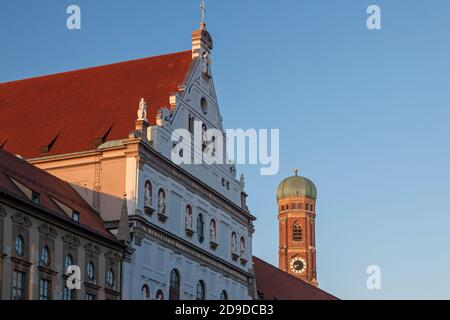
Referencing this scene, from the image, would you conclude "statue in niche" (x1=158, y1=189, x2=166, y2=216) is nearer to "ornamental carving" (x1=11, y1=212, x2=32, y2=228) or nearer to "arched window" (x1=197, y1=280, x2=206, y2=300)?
"arched window" (x1=197, y1=280, x2=206, y2=300)

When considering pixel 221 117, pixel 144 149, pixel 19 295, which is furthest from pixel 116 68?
pixel 19 295

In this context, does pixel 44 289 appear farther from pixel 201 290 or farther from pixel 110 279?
Result: pixel 201 290

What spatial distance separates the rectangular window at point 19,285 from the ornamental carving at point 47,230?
9.20 feet

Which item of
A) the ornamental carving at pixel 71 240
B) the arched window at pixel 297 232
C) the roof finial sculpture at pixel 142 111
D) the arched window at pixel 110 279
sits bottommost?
the arched window at pixel 110 279

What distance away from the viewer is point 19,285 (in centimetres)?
4944

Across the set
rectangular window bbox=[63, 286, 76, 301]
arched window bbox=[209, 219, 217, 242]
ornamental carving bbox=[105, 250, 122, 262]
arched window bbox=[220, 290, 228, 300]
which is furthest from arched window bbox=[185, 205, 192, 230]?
rectangular window bbox=[63, 286, 76, 301]

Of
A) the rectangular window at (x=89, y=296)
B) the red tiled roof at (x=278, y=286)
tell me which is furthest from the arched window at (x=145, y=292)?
the red tiled roof at (x=278, y=286)

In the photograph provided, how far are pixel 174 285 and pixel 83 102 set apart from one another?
15.1 m

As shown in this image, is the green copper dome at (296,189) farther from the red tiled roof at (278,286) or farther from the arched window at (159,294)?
the arched window at (159,294)

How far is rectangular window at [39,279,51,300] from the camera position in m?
51.0

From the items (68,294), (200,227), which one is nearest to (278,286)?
(200,227)

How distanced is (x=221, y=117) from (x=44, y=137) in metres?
14.2

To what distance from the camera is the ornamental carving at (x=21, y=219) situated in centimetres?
4941

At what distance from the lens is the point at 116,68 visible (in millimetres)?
73562
